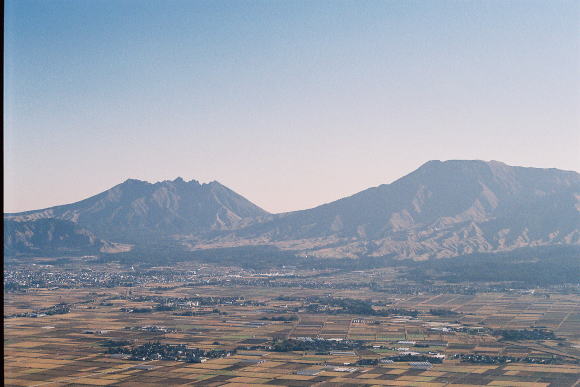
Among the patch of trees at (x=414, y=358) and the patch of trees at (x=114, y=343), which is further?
the patch of trees at (x=114, y=343)

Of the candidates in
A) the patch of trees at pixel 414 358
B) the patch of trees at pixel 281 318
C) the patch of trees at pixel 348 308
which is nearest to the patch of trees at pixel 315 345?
the patch of trees at pixel 414 358

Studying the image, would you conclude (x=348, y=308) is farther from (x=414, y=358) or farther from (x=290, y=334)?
(x=414, y=358)

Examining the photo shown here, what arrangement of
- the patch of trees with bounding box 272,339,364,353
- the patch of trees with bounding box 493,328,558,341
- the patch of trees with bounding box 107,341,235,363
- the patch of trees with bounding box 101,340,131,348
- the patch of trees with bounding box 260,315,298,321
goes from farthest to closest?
the patch of trees with bounding box 260,315,298,321, the patch of trees with bounding box 493,328,558,341, the patch of trees with bounding box 101,340,131,348, the patch of trees with bounding box 272,339,364,353, the patch of trees with bounding box 107,341,235,363

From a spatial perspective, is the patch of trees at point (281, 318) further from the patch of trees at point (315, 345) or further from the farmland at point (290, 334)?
the patch of trees at point (315, 345)

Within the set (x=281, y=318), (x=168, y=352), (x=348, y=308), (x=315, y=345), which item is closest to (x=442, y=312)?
(x=348, y=308)

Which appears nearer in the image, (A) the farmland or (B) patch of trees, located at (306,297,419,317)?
(A) the farmland

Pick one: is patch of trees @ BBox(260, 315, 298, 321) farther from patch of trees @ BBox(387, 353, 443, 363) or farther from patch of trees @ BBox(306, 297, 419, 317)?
patch of trees @ BBox(387, 353, 443, 363)

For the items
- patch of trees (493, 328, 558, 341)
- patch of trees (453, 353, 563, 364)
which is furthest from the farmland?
patch of trees (493, 328, 558, 341)

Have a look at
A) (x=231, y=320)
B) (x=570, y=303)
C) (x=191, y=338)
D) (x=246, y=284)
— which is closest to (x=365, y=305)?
(x=231, y=320)
